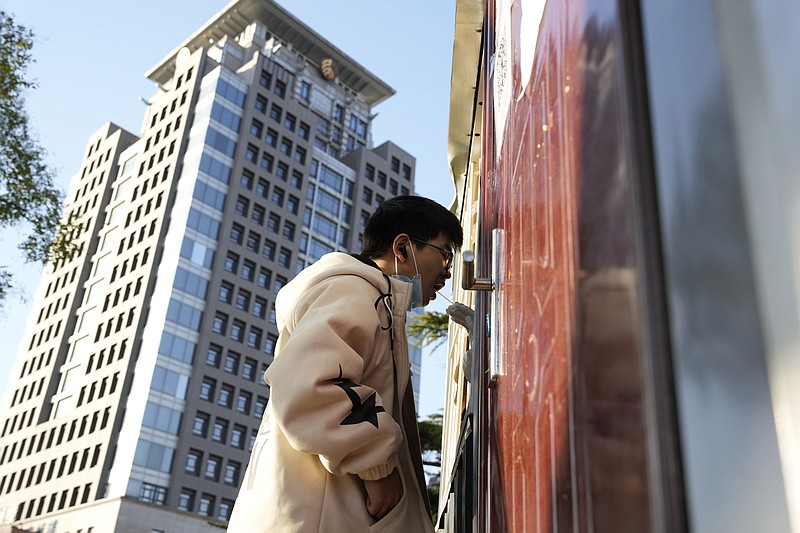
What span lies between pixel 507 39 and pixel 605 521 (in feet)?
4.59

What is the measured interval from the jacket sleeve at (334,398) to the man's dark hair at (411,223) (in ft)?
2.02

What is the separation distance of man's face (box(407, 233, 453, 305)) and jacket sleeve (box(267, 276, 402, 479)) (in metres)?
0.57

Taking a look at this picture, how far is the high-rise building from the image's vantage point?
42.7 meters

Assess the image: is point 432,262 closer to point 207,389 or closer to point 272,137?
point 207,389

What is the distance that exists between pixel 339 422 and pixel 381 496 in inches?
8.5

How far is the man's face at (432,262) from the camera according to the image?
2.47 meters

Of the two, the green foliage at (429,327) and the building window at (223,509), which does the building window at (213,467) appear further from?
the green foliage at (429,327)

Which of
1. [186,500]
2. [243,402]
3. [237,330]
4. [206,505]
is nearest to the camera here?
[186,500]

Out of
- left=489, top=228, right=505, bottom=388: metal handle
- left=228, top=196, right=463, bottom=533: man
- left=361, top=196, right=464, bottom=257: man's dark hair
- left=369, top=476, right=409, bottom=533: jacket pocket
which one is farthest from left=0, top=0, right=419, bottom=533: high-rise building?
left=489, top=228, right=505, bottom=388: metal handle

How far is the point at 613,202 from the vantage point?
0.58 m

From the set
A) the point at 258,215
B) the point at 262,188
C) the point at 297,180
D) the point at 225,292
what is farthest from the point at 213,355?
the point at 297,180

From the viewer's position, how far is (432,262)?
2.48 metres

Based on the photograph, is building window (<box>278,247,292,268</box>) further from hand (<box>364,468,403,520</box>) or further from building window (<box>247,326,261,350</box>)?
hand (<box>364,468,403,520</box>)

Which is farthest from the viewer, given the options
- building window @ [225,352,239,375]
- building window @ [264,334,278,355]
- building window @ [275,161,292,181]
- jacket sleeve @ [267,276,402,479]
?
building window @ [275,161,292,181]
